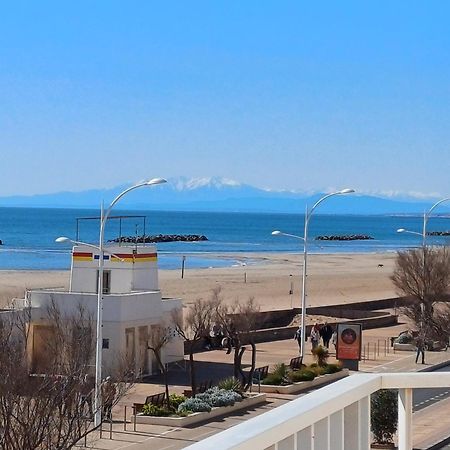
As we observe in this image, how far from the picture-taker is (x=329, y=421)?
11.6 feet

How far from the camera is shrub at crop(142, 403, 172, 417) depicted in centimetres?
2616

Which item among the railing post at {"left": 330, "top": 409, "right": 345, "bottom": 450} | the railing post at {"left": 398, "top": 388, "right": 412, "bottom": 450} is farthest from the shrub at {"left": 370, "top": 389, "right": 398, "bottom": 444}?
the railing post at {"left": 330, "top": 409, "right": 345, "bottom": 450}

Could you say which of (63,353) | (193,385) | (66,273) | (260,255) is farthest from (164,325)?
(260,255)

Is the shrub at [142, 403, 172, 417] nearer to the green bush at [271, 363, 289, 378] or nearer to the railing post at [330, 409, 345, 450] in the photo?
the green bush at [271, 363, 289, 378]

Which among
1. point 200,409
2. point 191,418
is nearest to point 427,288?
point 200,409

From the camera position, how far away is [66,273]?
9244 centimetres

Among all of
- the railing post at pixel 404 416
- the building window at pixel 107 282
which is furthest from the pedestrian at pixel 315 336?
the railing post at pixel 404 416

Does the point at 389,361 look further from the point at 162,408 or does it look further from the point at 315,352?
the point at 162,408

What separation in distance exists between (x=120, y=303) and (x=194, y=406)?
26.5 ft

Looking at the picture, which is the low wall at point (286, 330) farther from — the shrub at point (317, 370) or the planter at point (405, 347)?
the shrub at point (317, 370)

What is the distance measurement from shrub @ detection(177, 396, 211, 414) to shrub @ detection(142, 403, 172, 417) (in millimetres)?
380

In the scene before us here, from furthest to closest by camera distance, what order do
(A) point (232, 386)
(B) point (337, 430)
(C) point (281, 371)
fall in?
1. (C) point (281, 371)
2. (A) point (232, 386)
3. (B) point (337, 430)

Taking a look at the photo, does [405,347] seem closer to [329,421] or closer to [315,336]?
[315,336]

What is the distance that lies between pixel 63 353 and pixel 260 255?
11080 centimetres
